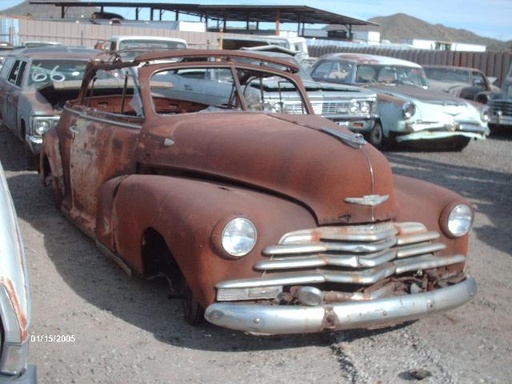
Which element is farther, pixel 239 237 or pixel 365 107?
pixel 365 107

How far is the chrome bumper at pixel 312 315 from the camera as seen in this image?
3.92 meters

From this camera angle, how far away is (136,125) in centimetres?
544

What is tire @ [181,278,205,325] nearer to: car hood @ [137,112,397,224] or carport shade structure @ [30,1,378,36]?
car hood @ [137,112,397,224]

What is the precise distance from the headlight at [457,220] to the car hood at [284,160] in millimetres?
445

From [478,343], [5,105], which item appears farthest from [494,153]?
[478,343]

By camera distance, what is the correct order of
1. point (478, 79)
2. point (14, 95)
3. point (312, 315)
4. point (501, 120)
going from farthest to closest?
point (478, 79), point (501, 120), point (14, 95), point (312, 315)

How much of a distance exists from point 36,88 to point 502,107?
9300 millimetres

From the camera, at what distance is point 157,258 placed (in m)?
4.82

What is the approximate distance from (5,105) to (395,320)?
26.4 feet

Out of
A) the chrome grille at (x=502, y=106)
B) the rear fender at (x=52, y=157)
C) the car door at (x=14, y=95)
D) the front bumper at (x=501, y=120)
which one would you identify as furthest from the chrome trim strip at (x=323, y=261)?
the chrome grille at (x=502, y=106)

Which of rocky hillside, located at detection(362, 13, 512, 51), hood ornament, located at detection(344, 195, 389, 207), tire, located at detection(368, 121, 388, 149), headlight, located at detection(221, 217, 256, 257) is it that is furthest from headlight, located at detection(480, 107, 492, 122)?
rocky hillside, located at detection(362, 13, 512, 51)

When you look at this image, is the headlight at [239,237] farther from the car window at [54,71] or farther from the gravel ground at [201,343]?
the car window at [54,71]
